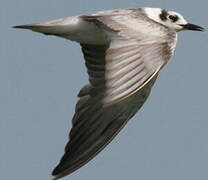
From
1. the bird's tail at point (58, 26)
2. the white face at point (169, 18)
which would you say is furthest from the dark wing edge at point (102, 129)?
the bird's tail at point (58, 26)

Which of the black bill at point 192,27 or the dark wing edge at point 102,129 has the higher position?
the black bill at point 192,27

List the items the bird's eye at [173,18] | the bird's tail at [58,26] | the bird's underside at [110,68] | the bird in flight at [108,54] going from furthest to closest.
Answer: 1. the bird's eye at [173,18]
2. the bird's tail at [58,26]
3. the bird in flight at [108,54]
4. the bird's underside at [110,68]

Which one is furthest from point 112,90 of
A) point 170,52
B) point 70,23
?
point 70,23

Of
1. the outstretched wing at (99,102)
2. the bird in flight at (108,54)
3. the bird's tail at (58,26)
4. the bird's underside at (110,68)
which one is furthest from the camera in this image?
the bird's tail at (58,26)

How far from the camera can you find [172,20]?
13102 millimetres

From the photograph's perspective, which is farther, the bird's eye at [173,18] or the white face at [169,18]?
the bird's eye at [173,18]

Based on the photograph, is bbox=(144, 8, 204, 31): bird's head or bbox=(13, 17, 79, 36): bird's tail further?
bbox=(144, 8, 204, 31): bird's head

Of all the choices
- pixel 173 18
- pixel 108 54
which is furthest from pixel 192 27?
pixel 108 54

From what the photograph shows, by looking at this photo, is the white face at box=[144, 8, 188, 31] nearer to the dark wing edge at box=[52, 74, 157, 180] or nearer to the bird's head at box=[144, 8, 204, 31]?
the bird's head at box=[144, 8, 204, 31]

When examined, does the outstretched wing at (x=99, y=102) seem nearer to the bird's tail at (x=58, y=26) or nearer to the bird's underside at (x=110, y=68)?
the bird's underside at (x=110, y=68)

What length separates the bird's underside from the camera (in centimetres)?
952

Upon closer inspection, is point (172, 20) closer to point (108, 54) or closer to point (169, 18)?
point (169, 18)

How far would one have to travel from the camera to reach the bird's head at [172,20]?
42.2 ft

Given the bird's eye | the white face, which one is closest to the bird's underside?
the white face
